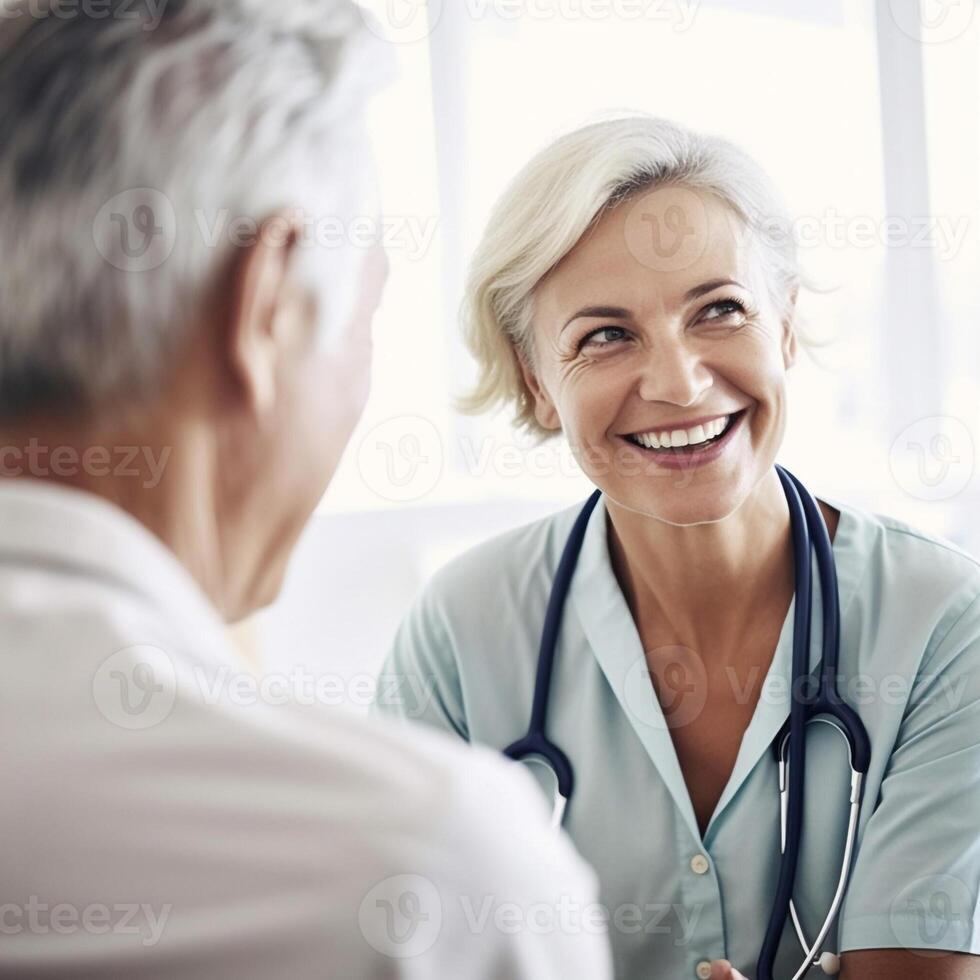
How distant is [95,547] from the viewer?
0.49 m

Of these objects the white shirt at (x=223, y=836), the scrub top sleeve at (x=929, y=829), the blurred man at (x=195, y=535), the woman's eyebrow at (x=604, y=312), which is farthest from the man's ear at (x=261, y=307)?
the scrub top sleeve at (x=929, y=829)

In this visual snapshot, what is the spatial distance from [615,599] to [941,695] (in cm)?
35

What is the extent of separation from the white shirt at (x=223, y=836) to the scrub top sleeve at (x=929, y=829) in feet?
2.36

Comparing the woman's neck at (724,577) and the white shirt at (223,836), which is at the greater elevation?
the woman's neck at (724,577)

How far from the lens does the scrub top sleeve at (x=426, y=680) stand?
1305 mm

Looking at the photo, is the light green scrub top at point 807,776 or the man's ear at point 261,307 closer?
the man's ear at point 261,307

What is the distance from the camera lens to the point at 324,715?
49cm

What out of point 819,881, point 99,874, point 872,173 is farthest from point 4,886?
point 872,173

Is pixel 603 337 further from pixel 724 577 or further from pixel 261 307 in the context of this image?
pixel 261 307

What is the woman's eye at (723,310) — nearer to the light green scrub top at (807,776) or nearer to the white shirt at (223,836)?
the light green scrub top at (807,776)

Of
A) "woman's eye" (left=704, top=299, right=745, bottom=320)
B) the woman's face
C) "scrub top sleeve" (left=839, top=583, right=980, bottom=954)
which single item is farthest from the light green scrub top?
"woman's eye" (left=704, top=299, right=745, bottom=320)

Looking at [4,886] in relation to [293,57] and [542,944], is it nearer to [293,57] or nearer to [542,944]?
[542,944]

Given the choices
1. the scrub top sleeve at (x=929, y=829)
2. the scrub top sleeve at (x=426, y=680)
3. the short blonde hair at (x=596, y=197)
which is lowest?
the scrub top sleeve at (x=929, y=829)

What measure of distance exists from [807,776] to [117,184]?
910 millimetres
